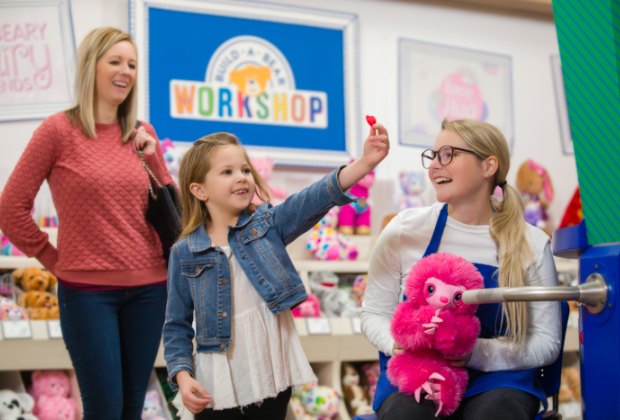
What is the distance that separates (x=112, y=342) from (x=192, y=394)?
1.85 feet

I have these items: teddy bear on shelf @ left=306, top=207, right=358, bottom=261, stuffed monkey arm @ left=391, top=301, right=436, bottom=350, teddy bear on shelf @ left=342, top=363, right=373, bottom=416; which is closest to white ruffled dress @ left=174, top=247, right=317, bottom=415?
stuffed monkey arm @ left=391, top=301, right=436, bottom=350

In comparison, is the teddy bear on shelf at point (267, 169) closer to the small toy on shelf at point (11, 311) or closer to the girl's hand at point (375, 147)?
the small toy on shelf at point (11, 311)

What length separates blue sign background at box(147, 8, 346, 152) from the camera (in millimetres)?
3797

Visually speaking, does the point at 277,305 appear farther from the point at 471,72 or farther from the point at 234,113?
the point at 471,72

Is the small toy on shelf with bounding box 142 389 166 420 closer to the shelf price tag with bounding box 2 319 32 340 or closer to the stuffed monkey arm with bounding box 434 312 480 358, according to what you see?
the shelf price tag with bounding box 2 319 32 340

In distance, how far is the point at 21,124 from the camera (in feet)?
11.8

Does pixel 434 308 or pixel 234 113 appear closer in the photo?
pixel 434 308

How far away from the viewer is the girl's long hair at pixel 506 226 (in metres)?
1.80

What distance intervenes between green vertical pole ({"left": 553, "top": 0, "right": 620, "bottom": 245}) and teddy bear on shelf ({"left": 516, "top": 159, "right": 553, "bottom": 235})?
311 centimetres

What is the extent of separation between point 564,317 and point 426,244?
357 millimetres

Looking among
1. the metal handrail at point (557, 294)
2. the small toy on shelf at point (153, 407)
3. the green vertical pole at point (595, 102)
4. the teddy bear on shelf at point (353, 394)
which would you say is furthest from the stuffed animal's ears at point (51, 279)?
the green vertical pole at point (595, 102)

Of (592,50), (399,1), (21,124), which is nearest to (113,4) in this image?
(21,124)

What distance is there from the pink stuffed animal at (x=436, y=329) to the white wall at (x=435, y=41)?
237 centimetres

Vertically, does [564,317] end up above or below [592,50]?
below
